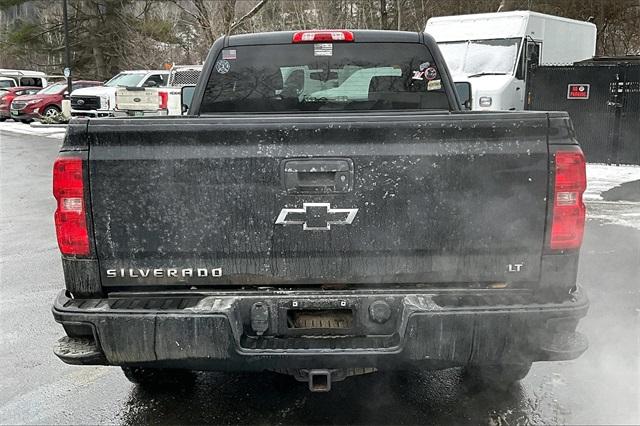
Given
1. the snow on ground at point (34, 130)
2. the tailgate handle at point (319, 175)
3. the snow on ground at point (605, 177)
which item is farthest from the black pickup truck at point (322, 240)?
the snow on ground at point (34, 130)

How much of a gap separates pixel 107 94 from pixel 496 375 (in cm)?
2180

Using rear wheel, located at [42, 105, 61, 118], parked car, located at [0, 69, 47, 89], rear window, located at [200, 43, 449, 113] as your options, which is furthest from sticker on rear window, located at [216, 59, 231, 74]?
parked car, located at [0, 69, 47, 89]

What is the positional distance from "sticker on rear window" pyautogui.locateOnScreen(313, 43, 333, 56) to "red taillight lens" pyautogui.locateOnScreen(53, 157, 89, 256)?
218 cm

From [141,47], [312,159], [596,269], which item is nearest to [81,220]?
[312,159]

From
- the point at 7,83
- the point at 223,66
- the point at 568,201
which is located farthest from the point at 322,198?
the point at 7,83

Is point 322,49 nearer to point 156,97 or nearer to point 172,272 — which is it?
point 172,272

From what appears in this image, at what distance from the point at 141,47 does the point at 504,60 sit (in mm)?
24254

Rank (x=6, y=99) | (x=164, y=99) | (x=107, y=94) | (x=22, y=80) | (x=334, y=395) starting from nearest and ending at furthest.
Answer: (x=334, y=395)
(x=164, y=99)
(x=107, y=94)
(x=6, y=99)
(x=22, y=80)

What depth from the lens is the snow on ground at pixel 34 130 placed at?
24.1m

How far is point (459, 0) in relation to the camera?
2905cm

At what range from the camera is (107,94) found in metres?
23.3

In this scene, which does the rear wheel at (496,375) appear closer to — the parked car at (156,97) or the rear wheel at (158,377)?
the rear wheel at (158,377)

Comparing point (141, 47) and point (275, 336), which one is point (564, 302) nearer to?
point (275, 336)

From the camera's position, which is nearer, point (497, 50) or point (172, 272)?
point (172, 272)
